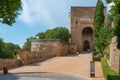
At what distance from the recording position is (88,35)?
60.0 metres

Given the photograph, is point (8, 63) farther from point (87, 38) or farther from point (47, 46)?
point (87, 38)

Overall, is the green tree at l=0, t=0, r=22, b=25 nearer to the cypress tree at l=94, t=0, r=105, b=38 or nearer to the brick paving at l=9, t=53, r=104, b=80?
the brick paving at l=9, t=53, r=104, b=80

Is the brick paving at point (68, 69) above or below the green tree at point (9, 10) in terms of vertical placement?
below

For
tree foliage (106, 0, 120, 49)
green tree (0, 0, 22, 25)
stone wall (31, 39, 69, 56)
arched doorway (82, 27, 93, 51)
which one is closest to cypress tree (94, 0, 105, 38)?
stone wall (31, 39, 69, 56)

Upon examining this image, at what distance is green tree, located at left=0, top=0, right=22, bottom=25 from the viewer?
1605cm

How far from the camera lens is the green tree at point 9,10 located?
16048 millimetres

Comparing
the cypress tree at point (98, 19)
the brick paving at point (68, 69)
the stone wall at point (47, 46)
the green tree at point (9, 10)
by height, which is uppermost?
the cypress tree at point (98, 19)

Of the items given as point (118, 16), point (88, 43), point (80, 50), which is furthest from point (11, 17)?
point (88, 43)

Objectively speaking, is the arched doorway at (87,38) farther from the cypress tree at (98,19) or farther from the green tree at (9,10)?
the green tree at (9,10)

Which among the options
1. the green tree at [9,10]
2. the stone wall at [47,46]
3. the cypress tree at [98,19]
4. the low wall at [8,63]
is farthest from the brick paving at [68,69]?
the cypress tree at [98,19]

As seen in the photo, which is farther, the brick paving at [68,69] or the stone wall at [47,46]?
the stone wall at [47,46]

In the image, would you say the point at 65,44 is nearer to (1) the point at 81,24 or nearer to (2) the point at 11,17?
(1) the point at 81,24

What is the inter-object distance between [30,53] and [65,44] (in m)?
11.4

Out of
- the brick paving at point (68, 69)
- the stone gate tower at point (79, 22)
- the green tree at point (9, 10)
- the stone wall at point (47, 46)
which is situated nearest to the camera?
the green tree at point (9, 10)
